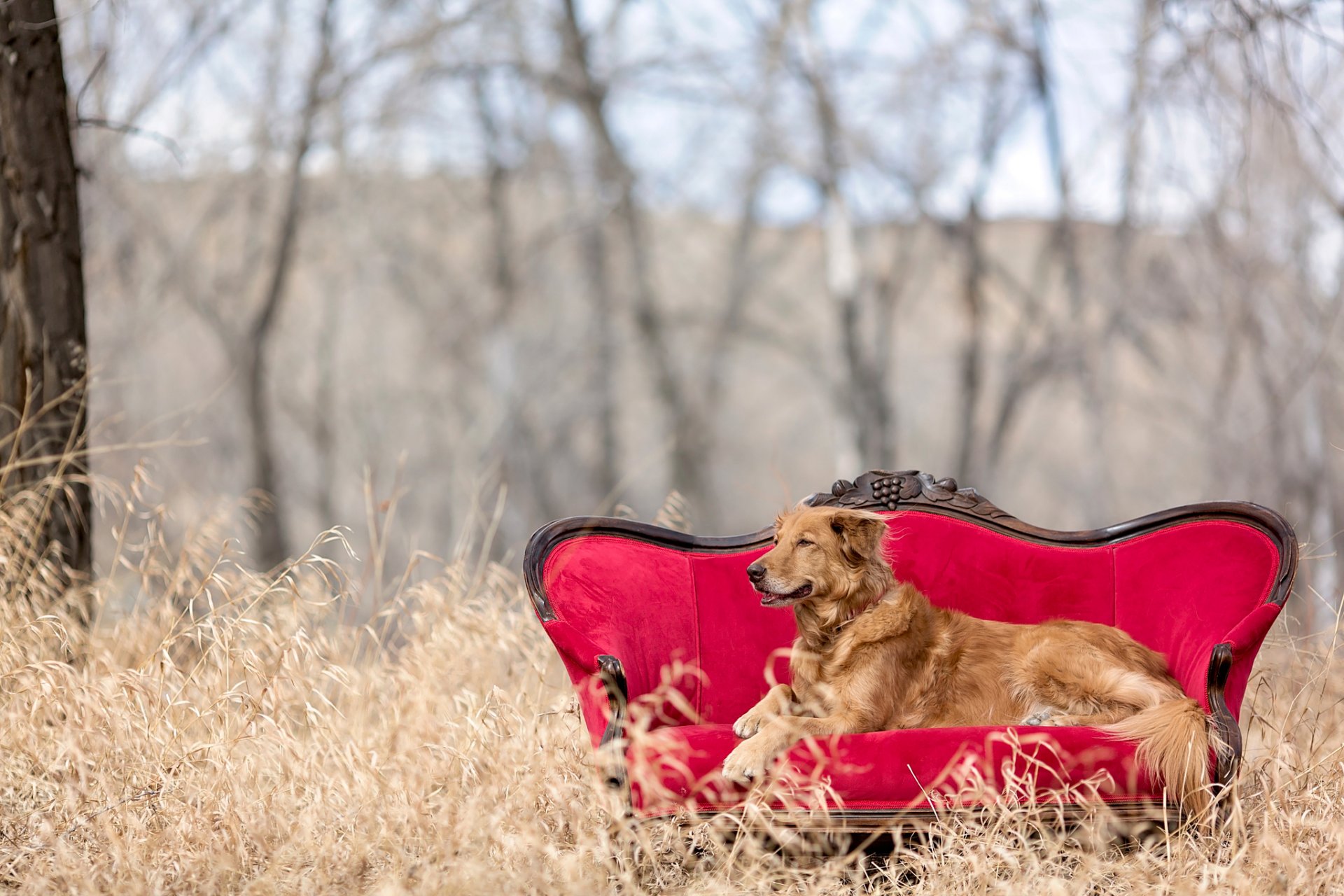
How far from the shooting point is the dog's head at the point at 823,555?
3289 mm

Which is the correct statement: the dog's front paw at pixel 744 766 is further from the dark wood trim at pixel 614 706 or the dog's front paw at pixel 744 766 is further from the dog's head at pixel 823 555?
the dog's head at pixel 823 555

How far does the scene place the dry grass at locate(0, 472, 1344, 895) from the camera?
105 inches

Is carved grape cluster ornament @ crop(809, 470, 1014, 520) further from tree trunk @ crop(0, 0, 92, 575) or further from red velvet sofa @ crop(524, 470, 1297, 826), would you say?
tree trunk @ crop(0, 0, 92, 575)

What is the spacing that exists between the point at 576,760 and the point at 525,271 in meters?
15.4

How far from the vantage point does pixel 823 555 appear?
3352 mm

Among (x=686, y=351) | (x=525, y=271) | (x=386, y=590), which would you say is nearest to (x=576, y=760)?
(x=386, y=590)

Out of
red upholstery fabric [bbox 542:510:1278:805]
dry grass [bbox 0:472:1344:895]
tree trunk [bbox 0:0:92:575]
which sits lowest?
dry grass [bbox 0:472:1344:895]

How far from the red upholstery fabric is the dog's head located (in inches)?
12.5

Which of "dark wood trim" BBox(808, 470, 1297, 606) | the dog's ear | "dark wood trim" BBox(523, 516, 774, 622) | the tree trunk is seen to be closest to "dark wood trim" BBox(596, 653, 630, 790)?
"dark wood trim" BBox(523, 516, 774, 622)

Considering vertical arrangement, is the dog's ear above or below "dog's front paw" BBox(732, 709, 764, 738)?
above

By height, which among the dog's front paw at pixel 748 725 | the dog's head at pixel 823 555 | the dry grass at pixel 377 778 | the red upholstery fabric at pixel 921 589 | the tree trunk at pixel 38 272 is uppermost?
the tree trunk at pixel 38 272

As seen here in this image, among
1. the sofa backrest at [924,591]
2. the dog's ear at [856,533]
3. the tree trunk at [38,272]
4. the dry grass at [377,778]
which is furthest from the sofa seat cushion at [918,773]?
the tree trunk at [38,272]

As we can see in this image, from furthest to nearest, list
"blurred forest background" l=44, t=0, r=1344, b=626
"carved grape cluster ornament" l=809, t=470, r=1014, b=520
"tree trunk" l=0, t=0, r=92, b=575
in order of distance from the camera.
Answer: "blurred forest background" l=44, t=0, r=1344, b=626 < "tree trunk" l=0, t=0, r=92, b=575 < "carved grape cluster ornament" l=809, t=470, r=1014, b=520

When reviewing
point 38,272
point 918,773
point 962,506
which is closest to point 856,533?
point 962,506
